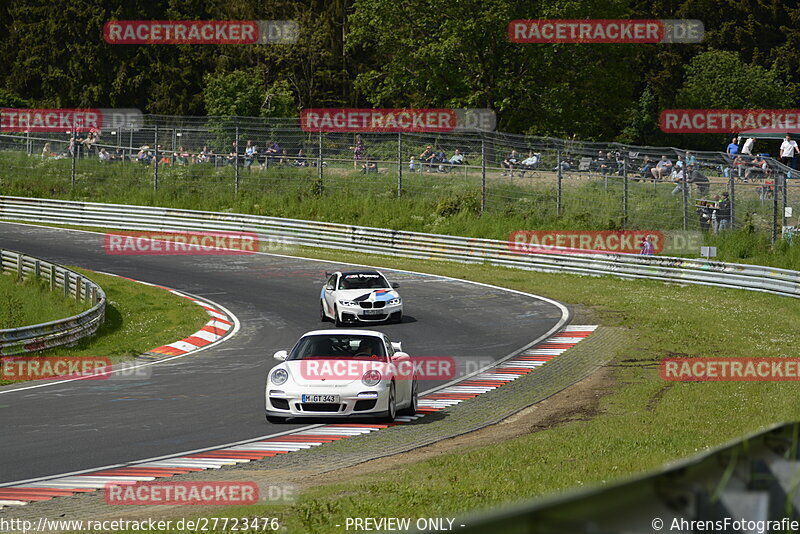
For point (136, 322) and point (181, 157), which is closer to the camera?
point (136, 322)

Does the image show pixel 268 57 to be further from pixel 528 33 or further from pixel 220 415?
pixel 220 415

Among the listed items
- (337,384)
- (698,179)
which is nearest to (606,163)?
(698,179)

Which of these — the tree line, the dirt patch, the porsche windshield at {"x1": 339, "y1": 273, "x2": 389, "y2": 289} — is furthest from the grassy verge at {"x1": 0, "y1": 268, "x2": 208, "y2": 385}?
the tree line

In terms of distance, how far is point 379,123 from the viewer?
64.6 meters

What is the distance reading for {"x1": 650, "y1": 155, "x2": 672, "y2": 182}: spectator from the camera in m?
34.4

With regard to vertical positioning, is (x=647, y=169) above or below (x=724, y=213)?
above

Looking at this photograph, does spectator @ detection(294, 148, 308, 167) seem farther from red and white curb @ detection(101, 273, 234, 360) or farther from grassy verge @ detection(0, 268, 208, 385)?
red and white curb @ detection(101, 273, 234, 360)

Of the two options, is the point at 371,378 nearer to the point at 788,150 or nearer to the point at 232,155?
the point at 788,150

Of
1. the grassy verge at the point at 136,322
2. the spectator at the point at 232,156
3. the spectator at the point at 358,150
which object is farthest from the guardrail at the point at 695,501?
Result: the spectator at the point at 232,156

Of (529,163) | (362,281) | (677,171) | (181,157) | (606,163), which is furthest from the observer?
(181,157)

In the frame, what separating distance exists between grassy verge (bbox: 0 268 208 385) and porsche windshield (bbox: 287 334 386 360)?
7.36 meters

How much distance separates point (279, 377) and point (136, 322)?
13.4 metres

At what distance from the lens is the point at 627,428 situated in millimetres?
13555

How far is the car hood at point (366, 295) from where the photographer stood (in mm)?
24703
